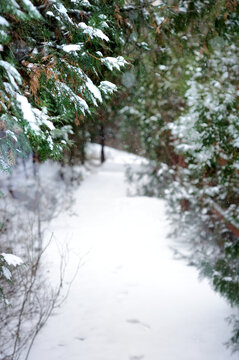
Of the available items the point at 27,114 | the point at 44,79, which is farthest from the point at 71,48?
the point at 27,114

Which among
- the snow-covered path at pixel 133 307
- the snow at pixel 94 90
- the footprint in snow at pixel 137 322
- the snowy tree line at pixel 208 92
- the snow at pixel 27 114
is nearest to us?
the snow at pixel 27 114

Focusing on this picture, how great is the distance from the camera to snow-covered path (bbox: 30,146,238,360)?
5.29m

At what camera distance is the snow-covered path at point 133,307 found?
5.29m

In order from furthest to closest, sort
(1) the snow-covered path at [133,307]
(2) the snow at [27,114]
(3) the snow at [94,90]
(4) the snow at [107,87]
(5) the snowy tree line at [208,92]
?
(1) the snow-covered path at [133,307] → (5) the snowy tree line at [208,92] → (4) the snow at [107,87] → (3) the snow at [94,90] → (2) the snow at [27,114]

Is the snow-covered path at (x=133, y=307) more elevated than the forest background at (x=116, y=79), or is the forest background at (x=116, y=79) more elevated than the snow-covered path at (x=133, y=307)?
the forest background at (x=116, y=79)

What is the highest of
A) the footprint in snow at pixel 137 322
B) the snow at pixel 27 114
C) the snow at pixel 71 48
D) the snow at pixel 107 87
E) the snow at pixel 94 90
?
the snow at pixel 71 48

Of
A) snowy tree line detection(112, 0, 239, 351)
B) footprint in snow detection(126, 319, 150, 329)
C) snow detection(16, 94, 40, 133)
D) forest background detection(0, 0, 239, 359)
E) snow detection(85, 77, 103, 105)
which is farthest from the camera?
footprint in snow detection(126, 319, 150, 329)

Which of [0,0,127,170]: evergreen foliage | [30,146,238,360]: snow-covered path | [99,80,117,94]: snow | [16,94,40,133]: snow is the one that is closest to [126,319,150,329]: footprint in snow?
[30,146,238,360]: snow-covered path

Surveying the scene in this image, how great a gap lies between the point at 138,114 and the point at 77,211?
5.05 metres

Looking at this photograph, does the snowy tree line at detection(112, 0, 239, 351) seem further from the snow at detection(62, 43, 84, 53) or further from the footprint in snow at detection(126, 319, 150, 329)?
the snow at detection(62, 43, 84, 53)

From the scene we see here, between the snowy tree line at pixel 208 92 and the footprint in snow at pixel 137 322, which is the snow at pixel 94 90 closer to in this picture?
the snowy tree line at pixel 208 92

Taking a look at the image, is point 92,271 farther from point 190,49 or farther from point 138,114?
point 138,114

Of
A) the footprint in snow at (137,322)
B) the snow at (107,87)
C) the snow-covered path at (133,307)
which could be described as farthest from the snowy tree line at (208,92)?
the footprint in snow at (137,322)

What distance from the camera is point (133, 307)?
673cm
